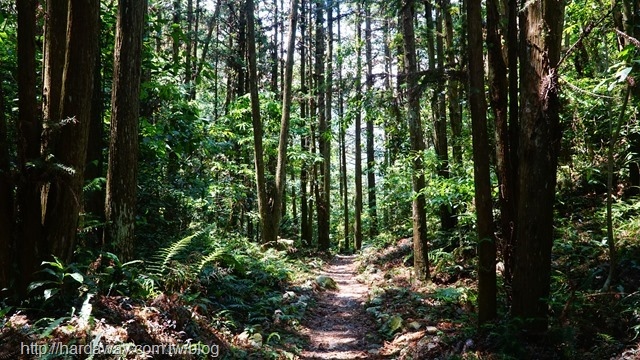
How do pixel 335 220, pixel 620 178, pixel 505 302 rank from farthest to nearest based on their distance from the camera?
pixel 335 220
pixel 620 178
pixel 505 302

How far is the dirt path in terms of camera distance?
6797 mm

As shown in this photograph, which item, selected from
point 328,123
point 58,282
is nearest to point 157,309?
point 58,282

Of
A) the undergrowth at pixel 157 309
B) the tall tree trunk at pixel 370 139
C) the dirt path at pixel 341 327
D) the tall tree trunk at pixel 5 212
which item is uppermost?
the tall tree trunk at pixel 370 139

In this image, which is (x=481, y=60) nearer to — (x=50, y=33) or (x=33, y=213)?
(x=50, y=33)

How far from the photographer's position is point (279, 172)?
14.0 meters

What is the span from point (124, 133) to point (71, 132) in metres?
1.71

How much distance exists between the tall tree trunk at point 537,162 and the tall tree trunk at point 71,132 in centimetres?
520

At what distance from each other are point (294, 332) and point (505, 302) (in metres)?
3.49

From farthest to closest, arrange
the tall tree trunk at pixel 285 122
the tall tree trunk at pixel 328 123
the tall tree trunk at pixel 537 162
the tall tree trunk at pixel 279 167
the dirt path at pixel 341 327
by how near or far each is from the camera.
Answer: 1. the tall tree trunk at pixel 328 123
2. the tall tree trunk at pixel 285 122
3. the tall tree trunk at pixel 279 167
4. the dirt path at pixel 341 327
5. the tall tree trunk at pixel 537 162

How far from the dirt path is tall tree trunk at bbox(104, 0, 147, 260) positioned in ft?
11.2

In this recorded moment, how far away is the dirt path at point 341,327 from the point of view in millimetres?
6797

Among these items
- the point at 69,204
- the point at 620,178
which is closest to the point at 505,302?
the point at 620,178

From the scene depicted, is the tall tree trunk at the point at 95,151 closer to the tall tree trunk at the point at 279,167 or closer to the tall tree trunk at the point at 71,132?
the tall tree trunk at the point at 71,132

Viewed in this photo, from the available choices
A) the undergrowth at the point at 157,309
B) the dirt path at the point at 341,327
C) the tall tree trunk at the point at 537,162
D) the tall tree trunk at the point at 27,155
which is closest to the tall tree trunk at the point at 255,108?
the dirt path at the point at 341,327
